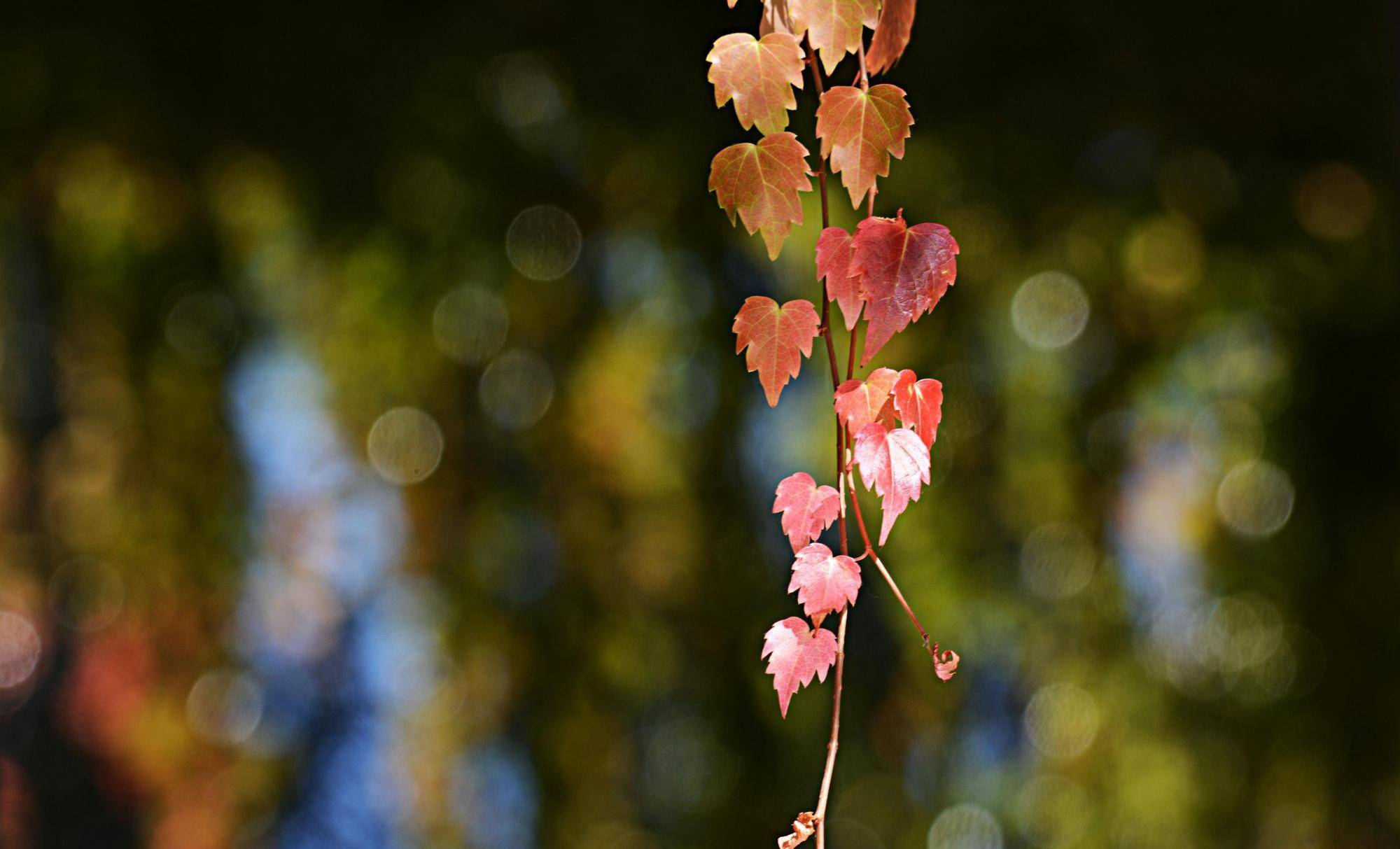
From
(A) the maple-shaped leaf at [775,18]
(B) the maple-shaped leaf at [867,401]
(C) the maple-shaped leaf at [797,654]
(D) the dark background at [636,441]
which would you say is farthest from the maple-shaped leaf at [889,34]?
(D) the dark background at [636,441]

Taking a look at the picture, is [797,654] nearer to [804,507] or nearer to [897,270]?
[804,507]

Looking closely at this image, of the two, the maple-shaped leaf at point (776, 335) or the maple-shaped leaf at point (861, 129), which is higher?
the maple-shaped leaf at point (861, 129)

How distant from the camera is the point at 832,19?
1.36ft

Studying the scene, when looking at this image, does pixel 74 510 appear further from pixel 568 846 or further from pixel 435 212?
pixel 568 846

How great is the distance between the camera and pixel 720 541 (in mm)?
1417

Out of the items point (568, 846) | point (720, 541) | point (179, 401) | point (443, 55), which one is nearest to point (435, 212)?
point (443, 55)

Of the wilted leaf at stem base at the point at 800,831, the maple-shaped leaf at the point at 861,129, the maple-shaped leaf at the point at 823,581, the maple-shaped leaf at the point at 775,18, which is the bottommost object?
the wilted leaf at stem base at the point at 800,831

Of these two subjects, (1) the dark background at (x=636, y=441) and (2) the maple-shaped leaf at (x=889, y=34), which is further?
(1) the dark background at (x=636, y=441)

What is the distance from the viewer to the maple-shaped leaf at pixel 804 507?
44 cm

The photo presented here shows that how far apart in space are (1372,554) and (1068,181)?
2.34ft

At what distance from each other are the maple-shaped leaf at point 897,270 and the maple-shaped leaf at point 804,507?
0.07 metres

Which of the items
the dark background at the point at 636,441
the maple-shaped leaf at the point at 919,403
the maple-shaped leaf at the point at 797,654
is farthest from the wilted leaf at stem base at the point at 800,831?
the dark background at the point at 636,441

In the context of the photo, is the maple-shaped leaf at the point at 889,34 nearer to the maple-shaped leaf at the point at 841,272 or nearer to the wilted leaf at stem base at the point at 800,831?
the maple-shaped leaf at the point at 841,272

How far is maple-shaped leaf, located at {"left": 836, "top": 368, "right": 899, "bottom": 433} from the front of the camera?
433mm
